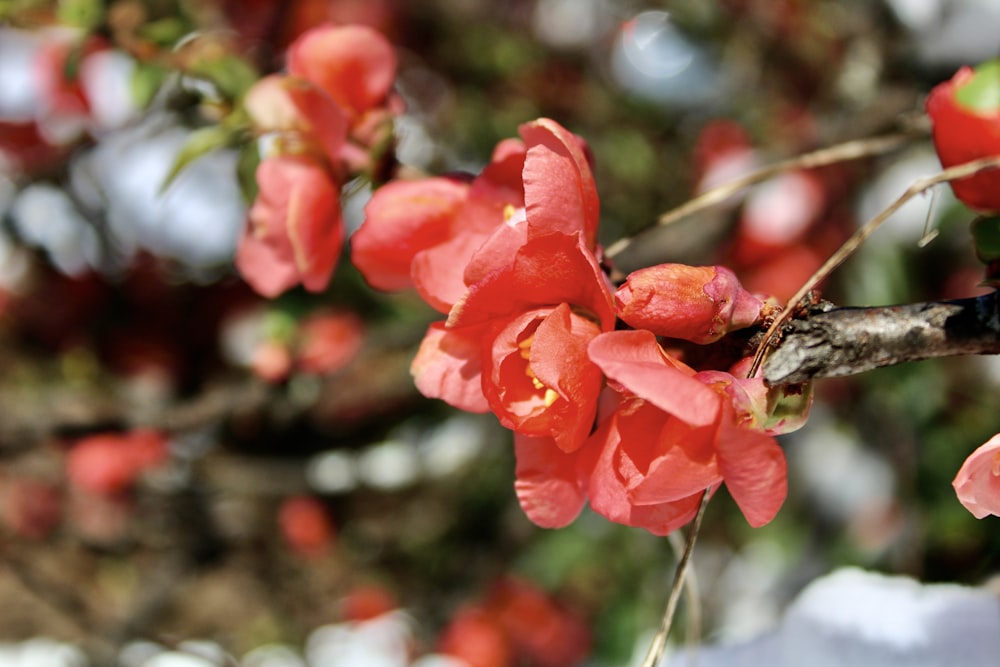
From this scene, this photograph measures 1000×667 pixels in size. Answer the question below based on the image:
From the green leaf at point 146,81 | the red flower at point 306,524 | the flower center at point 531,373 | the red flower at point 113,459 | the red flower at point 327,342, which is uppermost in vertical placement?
the green leaf at point 146,81

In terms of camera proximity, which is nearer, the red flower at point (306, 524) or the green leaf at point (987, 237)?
the green leaf at point (987, 237)

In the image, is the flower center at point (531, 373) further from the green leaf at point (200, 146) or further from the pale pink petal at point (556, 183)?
the green leaf at point (200, 146)

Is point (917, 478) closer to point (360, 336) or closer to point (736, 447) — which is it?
point (360, 336)

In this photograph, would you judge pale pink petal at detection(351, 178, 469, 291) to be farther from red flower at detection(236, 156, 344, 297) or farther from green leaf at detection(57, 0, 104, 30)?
green leaf at detection(57, 0, 104, 30)

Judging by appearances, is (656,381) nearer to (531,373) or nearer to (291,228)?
(531,373)

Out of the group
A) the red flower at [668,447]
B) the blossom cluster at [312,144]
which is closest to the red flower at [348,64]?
the blossom cluster at [312,144]

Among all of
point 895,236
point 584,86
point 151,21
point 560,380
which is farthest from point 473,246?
point 584,86

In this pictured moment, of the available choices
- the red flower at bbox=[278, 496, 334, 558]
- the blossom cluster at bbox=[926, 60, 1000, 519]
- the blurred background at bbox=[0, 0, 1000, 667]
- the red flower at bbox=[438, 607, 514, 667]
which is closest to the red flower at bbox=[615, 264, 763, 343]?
the blossom cluster at bbox=[926, 60, 1000, 519]
